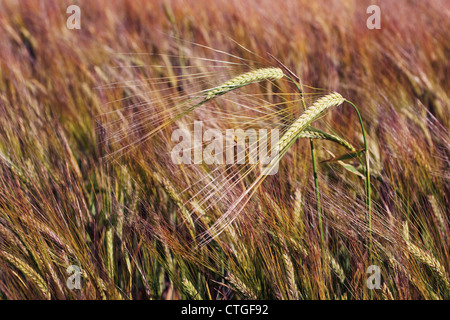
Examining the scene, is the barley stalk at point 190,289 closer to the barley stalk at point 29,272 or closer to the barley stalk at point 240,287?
the barley stalk at point 240,287

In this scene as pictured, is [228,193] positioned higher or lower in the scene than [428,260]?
higher

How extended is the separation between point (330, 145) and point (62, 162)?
2.41 ft

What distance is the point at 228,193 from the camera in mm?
996

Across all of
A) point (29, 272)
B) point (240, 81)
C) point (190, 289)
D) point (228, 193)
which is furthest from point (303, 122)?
point (29, 272)

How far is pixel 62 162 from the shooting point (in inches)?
45.3

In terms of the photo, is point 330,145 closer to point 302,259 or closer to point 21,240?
point 302,259

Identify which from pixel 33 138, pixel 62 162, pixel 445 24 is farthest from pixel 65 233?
pixel 445 24

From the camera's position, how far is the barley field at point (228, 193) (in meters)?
0.91

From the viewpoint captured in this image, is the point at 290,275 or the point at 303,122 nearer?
the point at 303,122

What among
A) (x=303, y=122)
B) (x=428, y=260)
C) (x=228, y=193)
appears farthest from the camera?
(x=228, y=193)

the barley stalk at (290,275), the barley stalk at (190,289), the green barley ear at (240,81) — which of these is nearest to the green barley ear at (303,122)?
the green barley ear at (240,81)

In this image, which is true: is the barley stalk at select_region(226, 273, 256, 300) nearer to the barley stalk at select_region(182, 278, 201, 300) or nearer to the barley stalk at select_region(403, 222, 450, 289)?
the barley stalk at select_region(182, 278, 201, 300)

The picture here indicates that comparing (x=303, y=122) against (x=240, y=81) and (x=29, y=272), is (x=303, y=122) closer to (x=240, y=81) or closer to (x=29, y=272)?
(x=240, y=81)

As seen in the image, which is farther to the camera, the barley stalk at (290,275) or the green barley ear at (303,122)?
the barley stalk at (290,275)
